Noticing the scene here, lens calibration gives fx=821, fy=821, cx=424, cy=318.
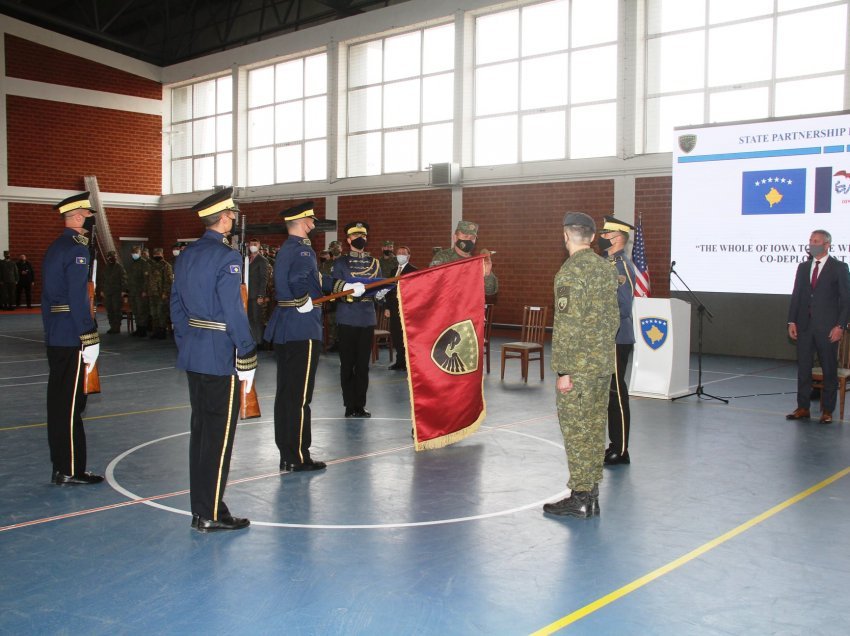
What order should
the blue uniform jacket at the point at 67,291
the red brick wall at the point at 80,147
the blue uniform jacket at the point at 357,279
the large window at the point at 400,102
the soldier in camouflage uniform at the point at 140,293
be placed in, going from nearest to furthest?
the blue uniform jacket at the point at 67,291 < the blue uniform jacket at the point at 357,279 < the soldier in camouflage uniform at the point at 140,293 < the large window at the point at 400,102 < the red brick wall at the point at 80,147

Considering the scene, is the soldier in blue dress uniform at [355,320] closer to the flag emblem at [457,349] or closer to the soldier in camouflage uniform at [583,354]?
the flag emblem at [457,349]

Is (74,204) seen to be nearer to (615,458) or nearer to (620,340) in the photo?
(620,340)

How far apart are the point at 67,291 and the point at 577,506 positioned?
3.40 meters

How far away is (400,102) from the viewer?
19344 millimetres

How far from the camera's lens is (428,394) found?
6.32m

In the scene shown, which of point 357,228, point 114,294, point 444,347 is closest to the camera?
point 444,347

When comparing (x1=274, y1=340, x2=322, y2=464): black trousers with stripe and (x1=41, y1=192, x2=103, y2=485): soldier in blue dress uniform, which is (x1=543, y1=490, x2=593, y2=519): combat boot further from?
(x1=41, y1=192, x2=103, y2=485): soldier in blue dress uniform

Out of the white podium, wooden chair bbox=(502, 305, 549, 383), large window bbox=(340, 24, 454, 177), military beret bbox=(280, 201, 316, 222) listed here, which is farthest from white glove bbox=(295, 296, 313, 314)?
large window bbox=(340, 24, 454, 177)

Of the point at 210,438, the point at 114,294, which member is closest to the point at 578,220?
the point at 210,438

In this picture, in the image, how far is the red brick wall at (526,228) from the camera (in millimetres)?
16109

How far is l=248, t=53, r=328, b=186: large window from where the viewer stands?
21.2m

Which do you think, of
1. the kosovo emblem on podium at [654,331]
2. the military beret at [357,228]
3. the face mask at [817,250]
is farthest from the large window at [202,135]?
the face mask at [817,250]

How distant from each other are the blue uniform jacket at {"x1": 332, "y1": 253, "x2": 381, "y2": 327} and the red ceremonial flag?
79 centimetres

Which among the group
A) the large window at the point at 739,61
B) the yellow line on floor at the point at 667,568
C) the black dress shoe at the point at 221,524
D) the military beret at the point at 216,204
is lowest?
the yellow line on floor at the point at 667,568
